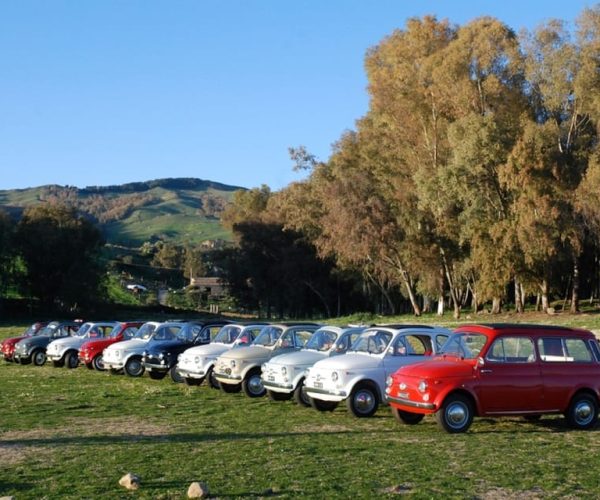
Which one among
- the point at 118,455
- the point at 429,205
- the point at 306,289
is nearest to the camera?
the point at 118,455

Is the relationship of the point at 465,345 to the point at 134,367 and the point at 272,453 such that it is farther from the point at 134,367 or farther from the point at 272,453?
the point at 134,367

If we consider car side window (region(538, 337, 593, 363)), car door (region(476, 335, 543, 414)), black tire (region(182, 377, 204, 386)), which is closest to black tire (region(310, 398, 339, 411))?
car door (region(476, 335, 543, 414))

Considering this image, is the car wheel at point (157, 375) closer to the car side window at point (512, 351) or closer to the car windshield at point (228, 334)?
the car windshield at point (228, 334)

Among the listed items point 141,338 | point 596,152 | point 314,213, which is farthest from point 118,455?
point 314,213

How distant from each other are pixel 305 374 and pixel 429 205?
3275 cm

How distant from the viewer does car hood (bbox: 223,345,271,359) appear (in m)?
18.2

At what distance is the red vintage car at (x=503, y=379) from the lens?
12516 mm

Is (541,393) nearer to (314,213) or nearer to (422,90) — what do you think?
(422,90)

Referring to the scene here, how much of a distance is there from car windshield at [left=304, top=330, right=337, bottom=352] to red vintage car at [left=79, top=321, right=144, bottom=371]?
401 inches

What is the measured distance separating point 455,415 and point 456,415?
0.06ft

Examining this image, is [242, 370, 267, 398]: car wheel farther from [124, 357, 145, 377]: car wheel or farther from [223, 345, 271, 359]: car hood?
[124, 357, 145, 377]: car wheel

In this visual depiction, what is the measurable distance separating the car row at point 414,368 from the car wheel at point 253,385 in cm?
2

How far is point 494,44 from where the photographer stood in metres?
45.1

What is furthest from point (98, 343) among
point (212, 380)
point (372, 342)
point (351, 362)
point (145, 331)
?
point (351, 362)
